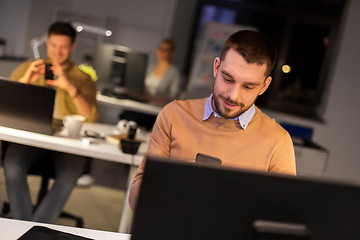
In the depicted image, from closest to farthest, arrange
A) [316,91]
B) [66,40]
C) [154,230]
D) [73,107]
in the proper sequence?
[154,230] < [66,40] < [73,107] < [316,91]

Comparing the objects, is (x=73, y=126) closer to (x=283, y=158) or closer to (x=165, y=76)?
(x=283, y=158)

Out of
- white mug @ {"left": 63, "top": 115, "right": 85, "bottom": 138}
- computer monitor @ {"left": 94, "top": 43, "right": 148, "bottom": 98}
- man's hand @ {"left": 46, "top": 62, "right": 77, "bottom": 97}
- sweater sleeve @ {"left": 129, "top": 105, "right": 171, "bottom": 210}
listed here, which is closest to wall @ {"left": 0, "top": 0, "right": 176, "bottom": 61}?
computer monitor @ {"left": 94, "top": 43, "right": 148, "bottom": 98}

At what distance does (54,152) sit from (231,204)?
6.09 ft

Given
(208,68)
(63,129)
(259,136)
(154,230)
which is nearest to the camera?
(154,230)

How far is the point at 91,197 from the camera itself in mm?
3486

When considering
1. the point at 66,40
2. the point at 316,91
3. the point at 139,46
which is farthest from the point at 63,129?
the point at 316,91

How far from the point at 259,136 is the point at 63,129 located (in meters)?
1.28

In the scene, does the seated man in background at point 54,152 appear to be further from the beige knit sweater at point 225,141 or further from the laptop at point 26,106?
the beige knit sweater at point 225,141

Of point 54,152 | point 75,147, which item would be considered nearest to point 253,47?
point 75,147

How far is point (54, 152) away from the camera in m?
2.54

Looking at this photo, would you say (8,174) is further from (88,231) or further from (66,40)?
(88,231)

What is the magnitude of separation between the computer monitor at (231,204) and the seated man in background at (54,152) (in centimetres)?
164

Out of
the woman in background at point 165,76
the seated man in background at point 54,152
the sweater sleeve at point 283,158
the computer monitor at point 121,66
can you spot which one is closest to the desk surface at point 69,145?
the seated man in background at point 54,152

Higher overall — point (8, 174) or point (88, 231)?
point (88, 231)
